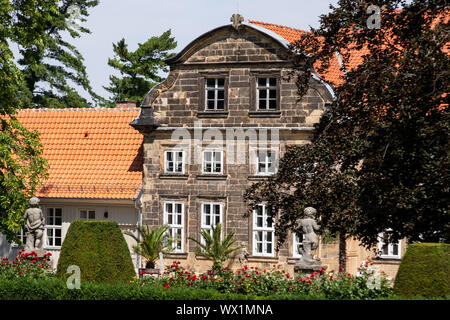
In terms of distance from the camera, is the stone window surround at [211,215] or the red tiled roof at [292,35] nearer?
the stone window surround at [211,215]

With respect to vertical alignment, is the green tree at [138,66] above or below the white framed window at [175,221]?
above

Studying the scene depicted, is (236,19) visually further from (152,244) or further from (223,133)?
(152,244)

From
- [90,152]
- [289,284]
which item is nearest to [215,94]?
[90,152]

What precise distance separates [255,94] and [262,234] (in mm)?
4990

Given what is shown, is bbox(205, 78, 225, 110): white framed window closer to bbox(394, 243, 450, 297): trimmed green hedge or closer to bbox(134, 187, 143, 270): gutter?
bbox(134, 187, 143, 270): gutter

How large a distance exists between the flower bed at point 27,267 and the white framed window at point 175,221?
10.5m

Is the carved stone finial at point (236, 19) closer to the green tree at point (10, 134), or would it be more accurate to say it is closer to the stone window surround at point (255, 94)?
the stone window surround at point (255, 94)

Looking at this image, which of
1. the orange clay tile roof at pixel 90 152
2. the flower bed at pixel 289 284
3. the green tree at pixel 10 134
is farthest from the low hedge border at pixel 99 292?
the orange clay tile roof at pixel 90 152

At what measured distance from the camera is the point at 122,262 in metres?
19.3

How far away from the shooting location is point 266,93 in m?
31.4

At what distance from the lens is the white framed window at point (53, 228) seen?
33.2 metres

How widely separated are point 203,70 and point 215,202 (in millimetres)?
4792

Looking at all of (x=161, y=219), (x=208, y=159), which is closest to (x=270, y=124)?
(x=208, y=159)
